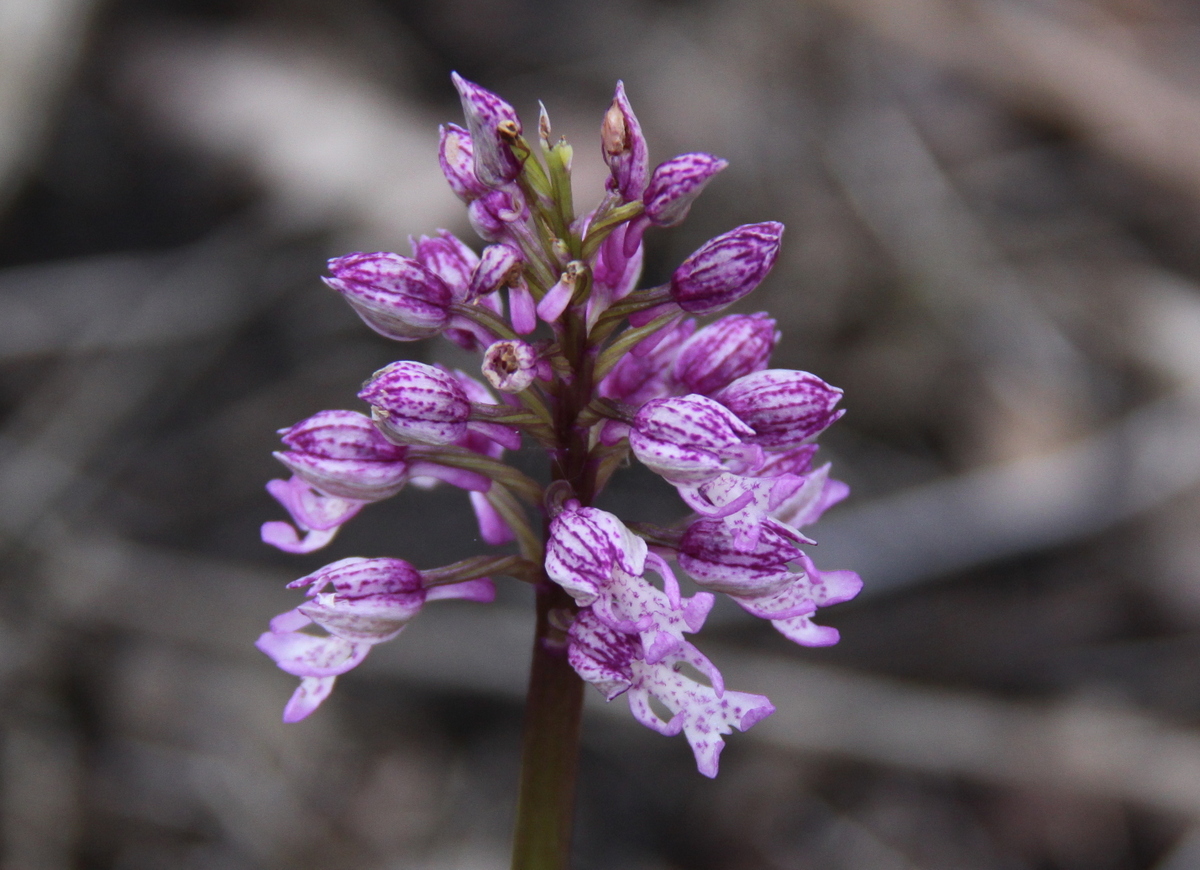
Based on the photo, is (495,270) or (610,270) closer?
(495,270)

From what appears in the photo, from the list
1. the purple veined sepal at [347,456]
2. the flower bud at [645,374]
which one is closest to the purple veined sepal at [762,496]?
the flower bud at [645,374]

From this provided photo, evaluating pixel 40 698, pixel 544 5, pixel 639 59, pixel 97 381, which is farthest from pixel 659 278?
pixel 40 698

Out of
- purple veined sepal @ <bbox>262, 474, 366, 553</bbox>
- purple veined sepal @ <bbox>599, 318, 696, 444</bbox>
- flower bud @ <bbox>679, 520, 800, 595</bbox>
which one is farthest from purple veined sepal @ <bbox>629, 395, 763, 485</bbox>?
purple veined sepal @ <bbox>262, 474, 366, 553</bbox>

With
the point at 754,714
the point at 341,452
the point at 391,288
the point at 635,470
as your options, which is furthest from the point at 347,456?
the point at 635,470

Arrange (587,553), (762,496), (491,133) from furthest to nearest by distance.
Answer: (762,496), (491,133), (587,553)

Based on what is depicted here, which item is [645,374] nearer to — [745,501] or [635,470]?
[745,501]

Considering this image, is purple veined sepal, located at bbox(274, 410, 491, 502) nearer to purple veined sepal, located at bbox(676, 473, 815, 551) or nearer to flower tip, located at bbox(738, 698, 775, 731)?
purple veined sepal, located at bbox(676, 473, 815, 551)

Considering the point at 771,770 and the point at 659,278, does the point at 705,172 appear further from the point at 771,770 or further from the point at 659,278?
the point at 659,278
